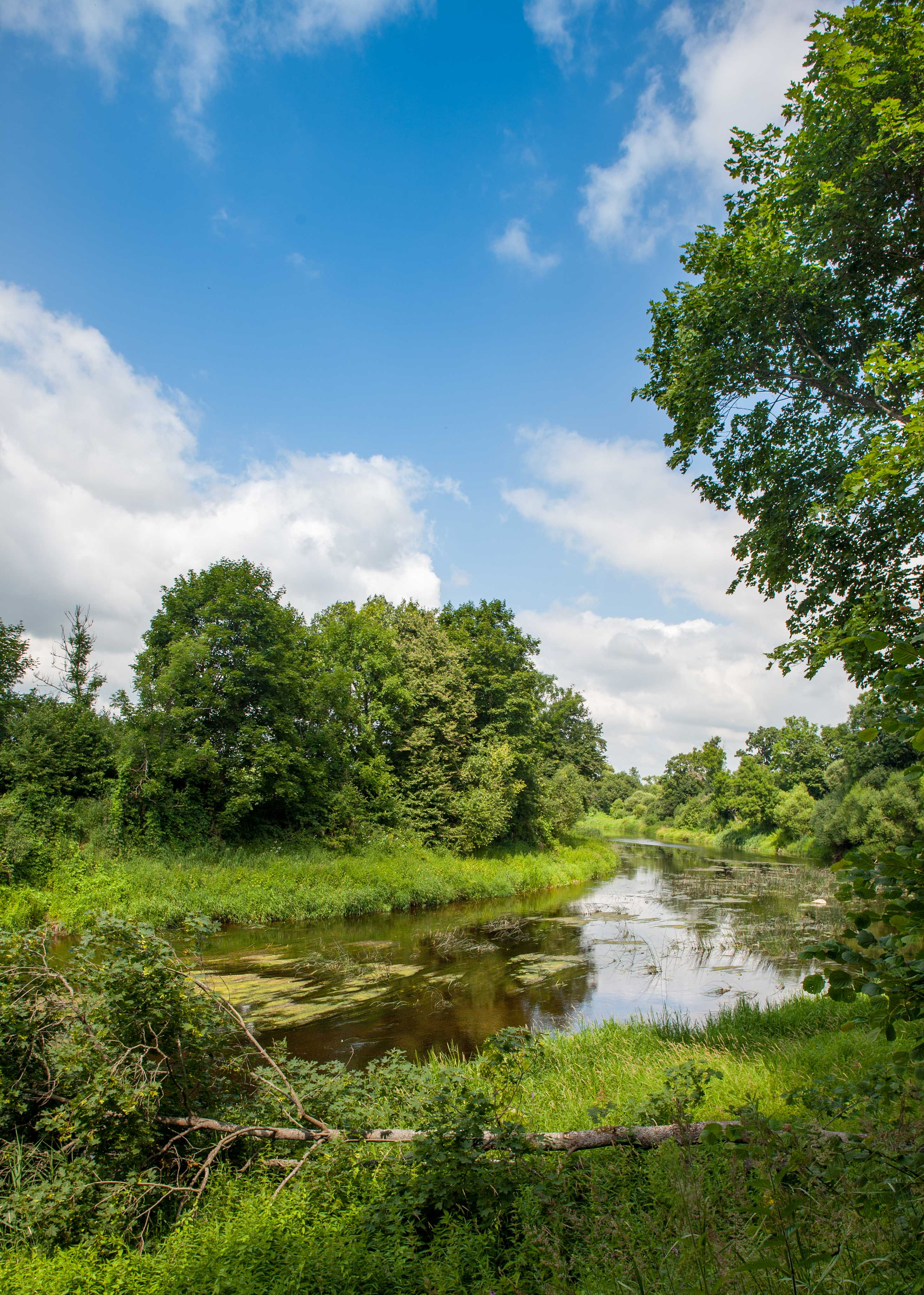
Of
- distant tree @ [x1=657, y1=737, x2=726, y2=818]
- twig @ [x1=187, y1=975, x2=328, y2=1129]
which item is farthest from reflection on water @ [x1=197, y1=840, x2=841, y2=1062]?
distant tree @ [x1=657, y1=737, x2=726, y2=818]

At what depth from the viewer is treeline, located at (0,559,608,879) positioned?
2139 cm

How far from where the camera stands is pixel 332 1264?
362 centimetres

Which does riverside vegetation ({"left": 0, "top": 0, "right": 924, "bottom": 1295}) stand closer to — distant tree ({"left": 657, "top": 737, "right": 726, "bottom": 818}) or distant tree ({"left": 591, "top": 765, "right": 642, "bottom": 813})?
distant tree ({"left": 657, "top": 737, "right": 726, "bottom": 818})

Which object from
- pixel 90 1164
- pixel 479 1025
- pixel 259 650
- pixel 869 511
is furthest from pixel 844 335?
pixel 259 650

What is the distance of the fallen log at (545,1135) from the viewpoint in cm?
440

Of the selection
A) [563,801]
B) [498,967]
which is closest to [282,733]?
[498,967]

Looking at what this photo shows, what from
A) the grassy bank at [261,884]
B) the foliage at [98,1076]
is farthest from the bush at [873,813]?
the foliage at [98,1076]

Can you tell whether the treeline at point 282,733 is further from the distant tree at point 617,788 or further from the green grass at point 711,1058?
the distant tree at point 617,788

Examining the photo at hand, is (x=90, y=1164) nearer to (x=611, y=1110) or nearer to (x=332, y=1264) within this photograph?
(x=332, y=1264)

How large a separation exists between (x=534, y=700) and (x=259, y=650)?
17.2 m

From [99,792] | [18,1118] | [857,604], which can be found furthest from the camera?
[99,792]

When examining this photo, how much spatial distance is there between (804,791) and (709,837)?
60.1 ft

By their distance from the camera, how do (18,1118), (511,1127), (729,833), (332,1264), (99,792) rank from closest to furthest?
(332,1264), (511,1127), (18,1118), (99,792), (729,833)

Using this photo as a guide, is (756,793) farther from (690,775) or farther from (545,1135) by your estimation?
(545,1135)
